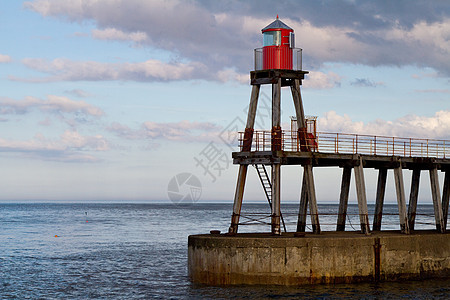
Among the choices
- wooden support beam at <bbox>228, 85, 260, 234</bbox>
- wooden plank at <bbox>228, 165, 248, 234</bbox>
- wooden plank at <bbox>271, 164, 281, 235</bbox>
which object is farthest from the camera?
wooden support beam at <bbox>228, 85, 260, 234</bbox>

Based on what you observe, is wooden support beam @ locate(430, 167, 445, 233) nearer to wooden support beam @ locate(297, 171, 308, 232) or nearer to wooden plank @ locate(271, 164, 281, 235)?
wooden support beam @ locate(297, 171, 308, 232)

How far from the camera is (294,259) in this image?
86.0ft

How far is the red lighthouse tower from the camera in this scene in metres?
29.9

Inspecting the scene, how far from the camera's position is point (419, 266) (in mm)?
29031

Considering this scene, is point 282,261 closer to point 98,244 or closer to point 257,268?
point 257,268

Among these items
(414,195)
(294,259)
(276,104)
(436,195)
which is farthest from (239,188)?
(414,195)

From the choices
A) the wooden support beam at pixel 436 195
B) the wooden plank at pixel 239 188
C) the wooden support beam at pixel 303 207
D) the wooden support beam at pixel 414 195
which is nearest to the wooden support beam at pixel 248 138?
the wooden plank at pixel 239 188

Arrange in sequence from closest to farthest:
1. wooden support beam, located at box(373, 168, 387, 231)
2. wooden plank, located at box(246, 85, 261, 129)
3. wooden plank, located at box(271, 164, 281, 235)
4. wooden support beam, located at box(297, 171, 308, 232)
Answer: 1. wooden plank, located at box(271, 164, 281, 235)
2. wooden plank, located at box(246, 85, 261, 129)
3. wooden support beam, located at box(297, 171, 308, 232)
4. wooden support beam, located at box(373, 168, 387, 231)

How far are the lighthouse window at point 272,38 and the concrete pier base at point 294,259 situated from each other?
30.4ft

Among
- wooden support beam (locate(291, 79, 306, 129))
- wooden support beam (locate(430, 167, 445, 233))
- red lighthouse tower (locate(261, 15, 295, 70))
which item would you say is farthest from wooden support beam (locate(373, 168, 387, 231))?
red lighthouse tower (locate(261, 15, 295, 70))

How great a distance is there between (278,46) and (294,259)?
1013 cm

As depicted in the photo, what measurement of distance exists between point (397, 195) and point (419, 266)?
4.50 m

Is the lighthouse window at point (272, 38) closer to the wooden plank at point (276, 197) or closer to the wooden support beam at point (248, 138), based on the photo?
the wooden support beam at point (248, 138)

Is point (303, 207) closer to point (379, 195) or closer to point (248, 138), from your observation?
point (379, 195)
